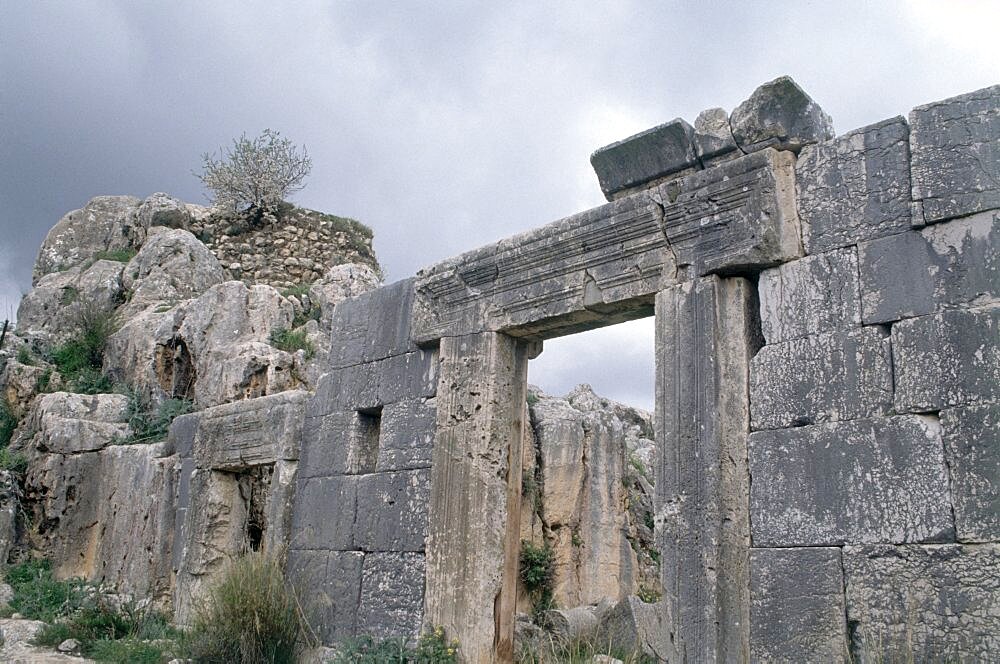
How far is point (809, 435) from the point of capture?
428cm

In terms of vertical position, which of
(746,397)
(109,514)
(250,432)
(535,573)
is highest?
(250,432)

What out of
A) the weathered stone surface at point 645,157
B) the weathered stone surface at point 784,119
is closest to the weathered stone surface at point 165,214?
the weathered stone surface at point 645,157

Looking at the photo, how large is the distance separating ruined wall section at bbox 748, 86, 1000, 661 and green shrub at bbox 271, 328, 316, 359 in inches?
263

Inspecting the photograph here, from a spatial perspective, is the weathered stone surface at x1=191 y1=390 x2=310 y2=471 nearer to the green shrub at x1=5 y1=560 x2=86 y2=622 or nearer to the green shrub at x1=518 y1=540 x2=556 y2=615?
the green shrub at x1=5 y1=560 x2=86 y2=622

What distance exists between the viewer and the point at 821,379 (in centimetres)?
431

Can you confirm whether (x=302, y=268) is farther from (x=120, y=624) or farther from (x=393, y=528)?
(x=393, y=528)

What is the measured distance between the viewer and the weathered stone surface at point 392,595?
19.8 ft

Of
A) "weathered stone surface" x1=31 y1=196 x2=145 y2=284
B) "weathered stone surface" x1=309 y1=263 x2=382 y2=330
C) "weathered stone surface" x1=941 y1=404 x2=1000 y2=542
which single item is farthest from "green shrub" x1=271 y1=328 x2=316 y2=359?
"weathered stone surface" x1=941 y1=404 x2=1000 y2=542

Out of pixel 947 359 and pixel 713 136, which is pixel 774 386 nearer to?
pixel 947 359

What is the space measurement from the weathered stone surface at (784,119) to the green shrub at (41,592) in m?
7.68

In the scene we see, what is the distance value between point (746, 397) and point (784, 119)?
1.52 meters

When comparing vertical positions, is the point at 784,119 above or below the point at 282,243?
below

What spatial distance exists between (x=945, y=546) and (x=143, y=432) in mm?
9209

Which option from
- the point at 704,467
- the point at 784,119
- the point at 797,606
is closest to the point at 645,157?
the point at 784,119
